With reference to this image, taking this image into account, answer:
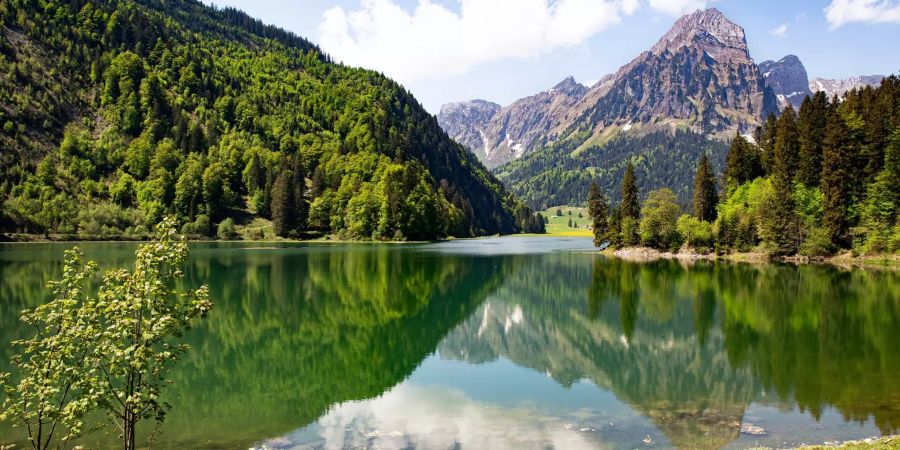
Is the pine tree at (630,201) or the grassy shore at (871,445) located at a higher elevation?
the pine tree at (630,201)

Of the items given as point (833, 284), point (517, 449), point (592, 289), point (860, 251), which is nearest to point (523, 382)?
point (517, 449)

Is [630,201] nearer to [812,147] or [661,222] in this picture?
[661,222]

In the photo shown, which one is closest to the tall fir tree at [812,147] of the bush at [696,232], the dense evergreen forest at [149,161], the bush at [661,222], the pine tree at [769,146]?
the pine tree at [769,146]

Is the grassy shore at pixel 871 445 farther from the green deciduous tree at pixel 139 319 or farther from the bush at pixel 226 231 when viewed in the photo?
the bush at pixel 226 231

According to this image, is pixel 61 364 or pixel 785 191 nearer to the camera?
pixel 61 364

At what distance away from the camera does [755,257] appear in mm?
90500

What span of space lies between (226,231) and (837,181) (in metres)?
130

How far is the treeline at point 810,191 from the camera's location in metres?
76.6

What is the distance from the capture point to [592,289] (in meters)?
56.5

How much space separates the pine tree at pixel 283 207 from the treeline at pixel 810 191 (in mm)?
88934

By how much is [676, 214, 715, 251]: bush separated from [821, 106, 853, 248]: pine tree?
2132 cm

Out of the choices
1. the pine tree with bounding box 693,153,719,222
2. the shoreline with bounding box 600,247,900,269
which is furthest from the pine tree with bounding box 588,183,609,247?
the pine tree with bounding box 693,153,719,222

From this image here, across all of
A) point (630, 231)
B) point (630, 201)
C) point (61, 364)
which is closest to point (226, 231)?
point (630, 231)

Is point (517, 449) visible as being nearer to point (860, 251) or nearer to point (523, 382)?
point (523, 382)
